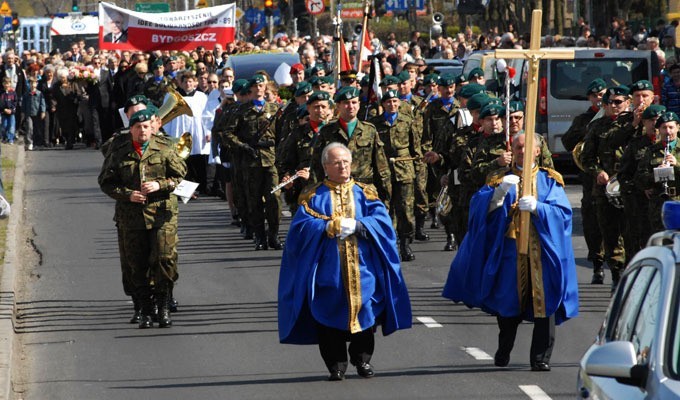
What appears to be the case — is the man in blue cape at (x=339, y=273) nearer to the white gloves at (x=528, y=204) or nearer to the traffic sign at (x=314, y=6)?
the white gloves at (x=528, y=204)

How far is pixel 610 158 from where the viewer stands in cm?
1375

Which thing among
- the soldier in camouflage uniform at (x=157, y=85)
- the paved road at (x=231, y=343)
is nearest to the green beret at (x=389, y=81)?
the paved road at (x=231, y=343)

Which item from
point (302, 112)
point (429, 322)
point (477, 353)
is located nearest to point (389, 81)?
point (302, 112)

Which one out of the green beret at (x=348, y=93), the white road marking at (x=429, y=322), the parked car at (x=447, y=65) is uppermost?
the green beret at (x=348, y=93)

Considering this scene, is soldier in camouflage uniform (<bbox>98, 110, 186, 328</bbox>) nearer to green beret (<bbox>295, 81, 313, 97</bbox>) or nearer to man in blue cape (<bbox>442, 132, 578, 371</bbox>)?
man in blue cape (<bbox>442, 132, 578, 371</bbox>)

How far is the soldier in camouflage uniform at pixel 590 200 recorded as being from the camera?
14.3 m

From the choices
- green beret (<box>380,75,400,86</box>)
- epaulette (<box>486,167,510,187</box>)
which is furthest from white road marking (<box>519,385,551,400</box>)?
green beret (<box>380,75,400,86</box>)

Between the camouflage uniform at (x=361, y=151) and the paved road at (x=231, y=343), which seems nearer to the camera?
the paved road at (x=231, y=343)

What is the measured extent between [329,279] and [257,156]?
807 cm

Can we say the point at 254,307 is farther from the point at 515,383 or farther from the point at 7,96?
the point at 7,96

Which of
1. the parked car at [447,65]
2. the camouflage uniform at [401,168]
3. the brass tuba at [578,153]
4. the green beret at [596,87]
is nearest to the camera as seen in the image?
the brass tuba at [578,153]

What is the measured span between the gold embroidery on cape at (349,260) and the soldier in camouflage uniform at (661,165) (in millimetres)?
3196

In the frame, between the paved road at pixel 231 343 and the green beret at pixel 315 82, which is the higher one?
the green beret at pixel 315 82

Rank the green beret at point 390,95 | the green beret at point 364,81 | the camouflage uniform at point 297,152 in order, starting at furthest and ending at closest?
the green beret at point 364,81 → the green beret at point 390,95 → the camouflage uniform at point 297,152
